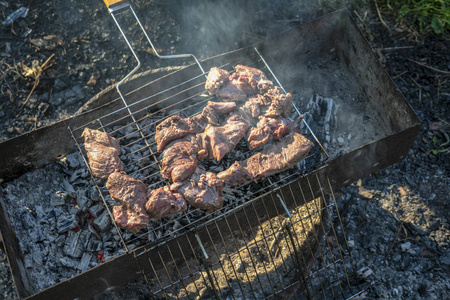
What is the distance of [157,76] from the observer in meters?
5.58

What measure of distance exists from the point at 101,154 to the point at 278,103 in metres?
2.06

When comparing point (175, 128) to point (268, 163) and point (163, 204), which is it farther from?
point (268, 163)

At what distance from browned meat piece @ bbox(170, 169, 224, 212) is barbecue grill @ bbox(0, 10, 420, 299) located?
0.50 feet

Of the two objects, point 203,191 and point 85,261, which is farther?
point 85,261

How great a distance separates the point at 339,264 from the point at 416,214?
46.3 inches

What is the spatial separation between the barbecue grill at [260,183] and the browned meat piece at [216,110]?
1.30 ft

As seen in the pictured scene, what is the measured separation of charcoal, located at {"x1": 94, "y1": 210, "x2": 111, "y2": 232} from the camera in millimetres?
4969

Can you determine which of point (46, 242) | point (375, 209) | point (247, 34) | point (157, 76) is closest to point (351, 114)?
point (375, 209)

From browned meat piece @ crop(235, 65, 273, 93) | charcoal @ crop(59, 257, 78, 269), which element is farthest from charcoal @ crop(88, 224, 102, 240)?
browned meat piece @ crop(235, 65, 273, 93)

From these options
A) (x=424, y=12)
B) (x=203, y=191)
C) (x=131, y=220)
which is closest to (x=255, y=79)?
(x=203, y=191)

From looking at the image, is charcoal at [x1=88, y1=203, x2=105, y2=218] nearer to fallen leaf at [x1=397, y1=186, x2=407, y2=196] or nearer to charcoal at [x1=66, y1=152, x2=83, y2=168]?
charcoal at [x1=66, y1=152, x2=83, y2=168]

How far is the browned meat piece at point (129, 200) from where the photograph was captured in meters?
4.24

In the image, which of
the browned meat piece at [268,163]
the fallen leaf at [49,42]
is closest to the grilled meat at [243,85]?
the browned meat piece at [268,163]

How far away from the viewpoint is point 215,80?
4.94 metres
